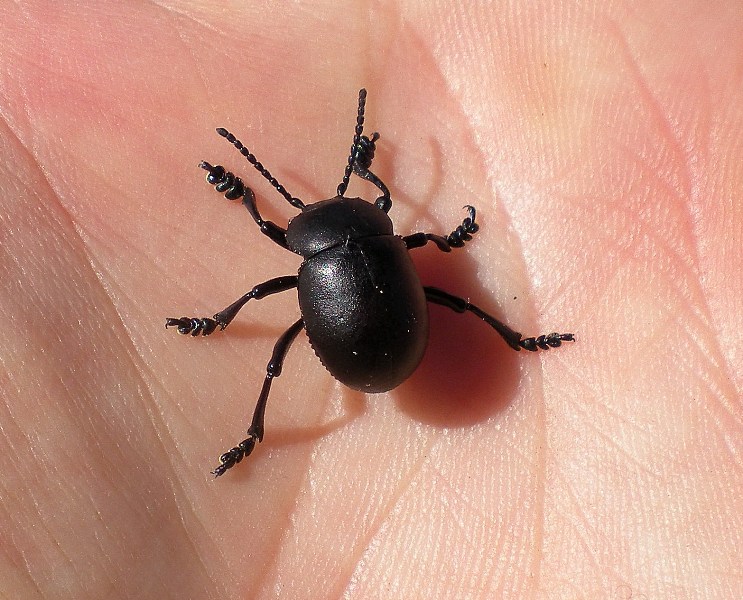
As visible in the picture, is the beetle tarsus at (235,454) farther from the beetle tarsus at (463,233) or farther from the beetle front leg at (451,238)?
the beetle tarsus at (463,233)

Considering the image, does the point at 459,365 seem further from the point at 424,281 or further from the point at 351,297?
the point at 351,297

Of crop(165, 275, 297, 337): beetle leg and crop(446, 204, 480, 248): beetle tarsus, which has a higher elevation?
crop(165, 275, 297, 337): beetle leg

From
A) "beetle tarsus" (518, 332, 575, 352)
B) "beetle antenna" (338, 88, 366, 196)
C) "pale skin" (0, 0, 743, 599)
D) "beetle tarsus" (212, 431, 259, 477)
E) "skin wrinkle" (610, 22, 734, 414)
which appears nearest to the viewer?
"pale skin" (0, 0, 743, 599)

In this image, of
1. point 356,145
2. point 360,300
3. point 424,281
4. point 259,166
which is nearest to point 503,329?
point 424,281

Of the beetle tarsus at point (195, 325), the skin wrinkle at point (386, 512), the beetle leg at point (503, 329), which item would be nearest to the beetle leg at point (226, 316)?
the beetle tarsus at point (195, 325)

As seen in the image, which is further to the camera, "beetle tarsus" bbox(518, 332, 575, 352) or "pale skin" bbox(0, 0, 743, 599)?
"beetle tarsus" bbox(518, 332, 575, 352)

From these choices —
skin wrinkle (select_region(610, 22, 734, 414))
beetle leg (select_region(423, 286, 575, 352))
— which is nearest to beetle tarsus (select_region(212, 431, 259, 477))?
beetle leg (select_region(423, 286, 575, 352))

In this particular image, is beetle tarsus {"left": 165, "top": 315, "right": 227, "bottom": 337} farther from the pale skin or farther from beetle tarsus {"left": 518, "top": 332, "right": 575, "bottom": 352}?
beetle tarsus {"left": 518, "top": 332, "right": 575, "bottom": 352}
